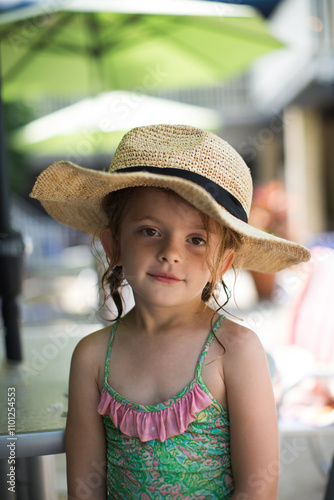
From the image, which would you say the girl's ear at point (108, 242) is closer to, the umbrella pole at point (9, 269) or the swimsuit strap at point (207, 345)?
the swimsuit strap at point (207, 345)

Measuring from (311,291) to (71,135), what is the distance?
4106 mm

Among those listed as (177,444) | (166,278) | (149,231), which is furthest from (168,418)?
(149,231)

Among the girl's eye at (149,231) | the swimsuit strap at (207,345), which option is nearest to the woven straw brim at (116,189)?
the girl's eye at (149,231)

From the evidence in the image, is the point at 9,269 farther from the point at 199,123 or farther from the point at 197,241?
the point at 199,123

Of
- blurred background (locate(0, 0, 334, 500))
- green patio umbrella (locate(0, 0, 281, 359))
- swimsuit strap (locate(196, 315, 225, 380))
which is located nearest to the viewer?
swimsuit strap (locate(196, 315, 225, 380))

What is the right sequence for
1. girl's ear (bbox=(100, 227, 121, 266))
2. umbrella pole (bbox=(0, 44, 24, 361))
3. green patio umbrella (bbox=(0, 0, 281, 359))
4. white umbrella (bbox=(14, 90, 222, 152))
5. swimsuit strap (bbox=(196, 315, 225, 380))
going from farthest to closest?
white umbrella (bbox=(14, 90, 222, 152))
green patio umbrella (bbox=(0, 0, 281, 359))
umbrella pole (bbox=(0, 44, 24, 361))
girl's ear (bbox=(100, 227, 121, 266))
swimsuit strap (bbox=(196, 315, 225, 380))

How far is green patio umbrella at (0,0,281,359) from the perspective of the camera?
3.70 m

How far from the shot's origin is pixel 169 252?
1083mm

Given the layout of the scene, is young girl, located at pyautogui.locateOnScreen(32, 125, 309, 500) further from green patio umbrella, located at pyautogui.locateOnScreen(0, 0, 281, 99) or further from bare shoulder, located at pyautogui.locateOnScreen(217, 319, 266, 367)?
green patio umbrella, located at pyautogui.locateOnScreen(0, 0, 281, 99)

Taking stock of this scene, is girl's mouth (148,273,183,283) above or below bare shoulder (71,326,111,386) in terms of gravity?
above

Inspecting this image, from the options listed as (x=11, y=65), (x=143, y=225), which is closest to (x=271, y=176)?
(x=11, y=65)

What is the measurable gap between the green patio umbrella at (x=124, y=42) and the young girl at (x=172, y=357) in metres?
2.82

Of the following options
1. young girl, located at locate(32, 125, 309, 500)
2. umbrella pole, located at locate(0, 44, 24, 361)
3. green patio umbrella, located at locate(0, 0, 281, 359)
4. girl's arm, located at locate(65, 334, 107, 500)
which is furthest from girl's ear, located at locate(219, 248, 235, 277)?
green patio umbrella, located at locate(0, 0, 281, 359)

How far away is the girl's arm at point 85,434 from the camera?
119 cm
